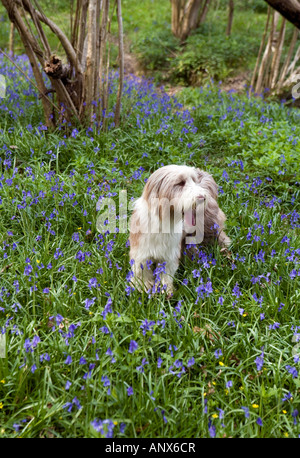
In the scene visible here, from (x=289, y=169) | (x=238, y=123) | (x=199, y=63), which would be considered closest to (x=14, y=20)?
(x=238, y=123)

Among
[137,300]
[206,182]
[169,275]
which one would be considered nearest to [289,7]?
[206,182]

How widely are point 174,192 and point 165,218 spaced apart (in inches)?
9.6

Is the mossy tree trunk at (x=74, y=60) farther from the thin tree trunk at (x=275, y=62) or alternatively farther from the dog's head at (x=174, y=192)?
the thin tree trunk at (x=275, y=62)

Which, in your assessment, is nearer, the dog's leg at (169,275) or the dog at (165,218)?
the dog at (165,218)

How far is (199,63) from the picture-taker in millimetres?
10305

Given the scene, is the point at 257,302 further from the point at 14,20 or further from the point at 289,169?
the point at 14,20

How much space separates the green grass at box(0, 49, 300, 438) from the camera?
2.49m

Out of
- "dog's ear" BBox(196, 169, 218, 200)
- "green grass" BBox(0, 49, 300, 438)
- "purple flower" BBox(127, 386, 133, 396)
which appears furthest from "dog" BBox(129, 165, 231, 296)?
"purple flower" BBox(127, 386, 133, 396)

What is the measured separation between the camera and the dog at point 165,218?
315 cm

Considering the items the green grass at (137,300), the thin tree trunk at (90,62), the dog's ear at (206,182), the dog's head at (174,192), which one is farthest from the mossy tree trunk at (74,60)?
the dog's head at (174,192)

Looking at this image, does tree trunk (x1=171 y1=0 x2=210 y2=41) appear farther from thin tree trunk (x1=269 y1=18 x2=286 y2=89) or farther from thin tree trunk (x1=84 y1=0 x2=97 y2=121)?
thin tree trunk (x1=84 y1=0 x2=97 y2=121)

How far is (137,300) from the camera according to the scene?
3.34 m

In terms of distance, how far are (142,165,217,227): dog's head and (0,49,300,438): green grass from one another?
2.03 feet

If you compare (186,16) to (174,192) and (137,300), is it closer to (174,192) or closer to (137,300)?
(174,192)
